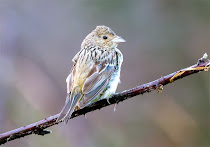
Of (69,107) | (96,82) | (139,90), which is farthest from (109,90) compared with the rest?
(139,90)

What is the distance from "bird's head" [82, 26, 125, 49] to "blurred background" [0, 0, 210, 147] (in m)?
2.80

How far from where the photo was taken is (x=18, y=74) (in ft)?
27.7

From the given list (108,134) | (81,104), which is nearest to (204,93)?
(108,134)

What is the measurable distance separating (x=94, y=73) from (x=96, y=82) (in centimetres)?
13

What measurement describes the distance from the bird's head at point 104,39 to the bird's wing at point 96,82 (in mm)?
499

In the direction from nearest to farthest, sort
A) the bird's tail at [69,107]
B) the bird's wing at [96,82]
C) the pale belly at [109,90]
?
the bird's tail at [69,107], the bird's wing at [96,82], the pale belly at [109,90]

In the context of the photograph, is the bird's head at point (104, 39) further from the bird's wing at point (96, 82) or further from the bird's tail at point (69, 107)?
the bird's tail at point (69, 107)

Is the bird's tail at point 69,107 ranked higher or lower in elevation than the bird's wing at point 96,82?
lower

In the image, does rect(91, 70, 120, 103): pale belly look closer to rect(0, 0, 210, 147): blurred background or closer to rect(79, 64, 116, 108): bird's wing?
rect(79, 64, 116, 108): bird's wing

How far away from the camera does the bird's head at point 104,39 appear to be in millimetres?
5367

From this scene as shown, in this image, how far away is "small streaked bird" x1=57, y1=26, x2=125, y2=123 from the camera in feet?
13.8

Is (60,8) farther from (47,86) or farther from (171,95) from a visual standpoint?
(171,95)

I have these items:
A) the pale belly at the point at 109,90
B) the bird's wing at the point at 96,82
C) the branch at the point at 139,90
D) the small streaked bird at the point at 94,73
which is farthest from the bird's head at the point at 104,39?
the branch at the point at 139,90

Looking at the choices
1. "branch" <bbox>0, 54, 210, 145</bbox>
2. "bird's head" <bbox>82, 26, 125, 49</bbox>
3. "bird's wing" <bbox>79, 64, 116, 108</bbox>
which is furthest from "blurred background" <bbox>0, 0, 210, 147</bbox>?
"branch" <bbox>0, 54, 210, 145</bbox>
